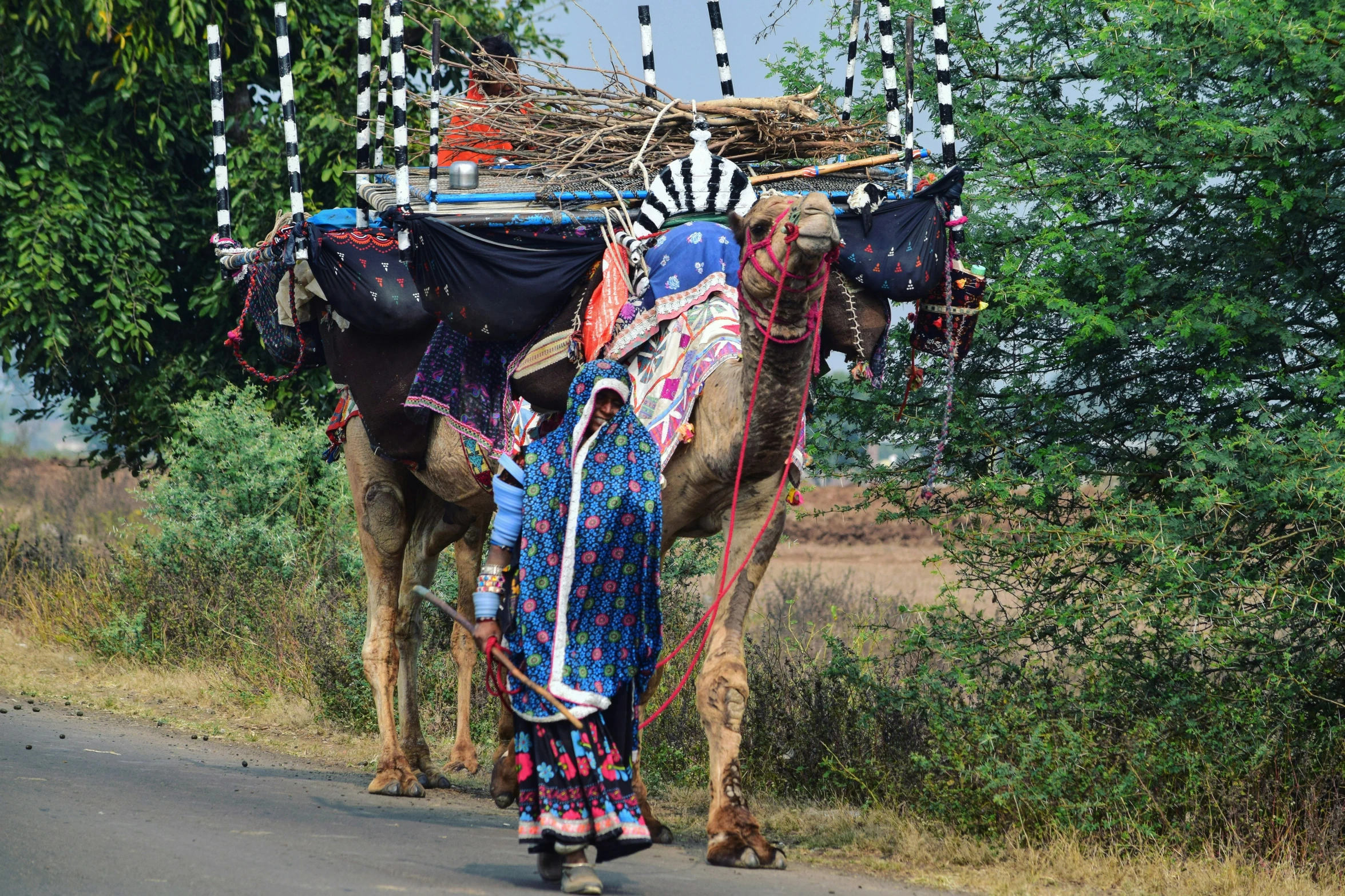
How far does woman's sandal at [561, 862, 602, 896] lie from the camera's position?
5.31 m

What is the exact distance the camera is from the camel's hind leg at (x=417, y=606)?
8.66 m

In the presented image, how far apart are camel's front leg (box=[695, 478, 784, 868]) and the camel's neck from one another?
507 mm

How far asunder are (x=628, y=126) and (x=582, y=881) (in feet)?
13.0

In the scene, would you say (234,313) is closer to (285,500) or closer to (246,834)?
(285,500)

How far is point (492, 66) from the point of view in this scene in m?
7.94

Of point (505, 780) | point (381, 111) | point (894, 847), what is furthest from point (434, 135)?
point (894, 847)

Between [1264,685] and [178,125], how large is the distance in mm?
11099

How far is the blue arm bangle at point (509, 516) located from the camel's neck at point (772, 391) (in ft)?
3.13

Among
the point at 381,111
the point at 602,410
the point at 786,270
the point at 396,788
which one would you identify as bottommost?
the point at 396,788

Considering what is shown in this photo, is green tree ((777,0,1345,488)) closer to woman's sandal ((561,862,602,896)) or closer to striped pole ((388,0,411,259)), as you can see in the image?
striped pole ((388,0,411,259))

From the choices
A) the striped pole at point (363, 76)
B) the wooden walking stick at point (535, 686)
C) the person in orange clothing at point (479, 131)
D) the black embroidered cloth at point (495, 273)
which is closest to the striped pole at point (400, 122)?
the black embroidered cloth at point (495, 273)

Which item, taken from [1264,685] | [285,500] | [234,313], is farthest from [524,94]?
[234,313]

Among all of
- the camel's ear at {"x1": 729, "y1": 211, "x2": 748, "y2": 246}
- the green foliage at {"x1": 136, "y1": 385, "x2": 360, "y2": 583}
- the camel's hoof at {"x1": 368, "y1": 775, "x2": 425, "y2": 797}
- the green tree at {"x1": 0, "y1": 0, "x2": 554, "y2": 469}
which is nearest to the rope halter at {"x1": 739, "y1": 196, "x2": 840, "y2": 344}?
the camel's ear at {"x1": 729, "y1": 211, "x2": 748, "y2": 246}

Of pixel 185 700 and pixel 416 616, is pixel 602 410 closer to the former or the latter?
pixel 416 616
